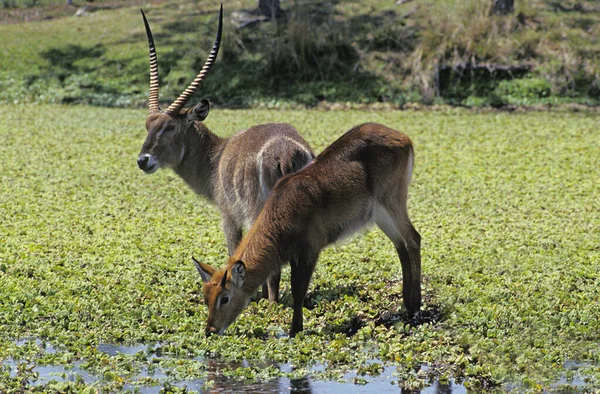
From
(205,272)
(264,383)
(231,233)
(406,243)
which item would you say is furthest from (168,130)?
(264,383)

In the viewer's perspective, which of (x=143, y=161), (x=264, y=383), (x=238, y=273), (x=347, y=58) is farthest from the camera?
(x=347, y=58)

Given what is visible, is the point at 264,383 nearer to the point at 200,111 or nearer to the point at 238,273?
the point at 238,273

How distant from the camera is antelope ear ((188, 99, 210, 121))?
8.39 meters

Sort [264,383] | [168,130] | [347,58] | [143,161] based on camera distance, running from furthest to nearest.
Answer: [347,58] < [168,130] < [143,161] < [264,383]

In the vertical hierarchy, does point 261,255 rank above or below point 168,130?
below

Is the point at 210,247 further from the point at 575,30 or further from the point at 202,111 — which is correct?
the point at 575,30

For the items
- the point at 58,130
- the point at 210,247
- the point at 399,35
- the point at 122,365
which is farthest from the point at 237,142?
the point at 399,35

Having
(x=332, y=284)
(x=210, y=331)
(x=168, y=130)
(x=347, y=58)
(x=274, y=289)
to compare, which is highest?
(x=168, y=130)

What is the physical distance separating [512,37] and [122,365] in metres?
15.4

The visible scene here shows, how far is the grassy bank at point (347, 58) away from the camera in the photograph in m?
18.8

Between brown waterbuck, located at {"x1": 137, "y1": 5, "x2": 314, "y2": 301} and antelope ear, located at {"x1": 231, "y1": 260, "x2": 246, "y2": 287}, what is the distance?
2.53 feet

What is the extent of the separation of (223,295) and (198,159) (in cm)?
243

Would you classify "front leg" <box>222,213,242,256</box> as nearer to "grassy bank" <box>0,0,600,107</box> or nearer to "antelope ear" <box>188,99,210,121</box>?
"antelope ear" <box>188,99,210,121</box>

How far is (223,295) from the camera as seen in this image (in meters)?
6.49
